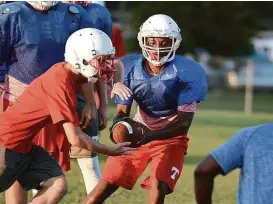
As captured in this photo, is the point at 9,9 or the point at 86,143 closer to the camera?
the point at 86,143

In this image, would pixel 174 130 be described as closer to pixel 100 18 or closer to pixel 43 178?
pixel 100 18

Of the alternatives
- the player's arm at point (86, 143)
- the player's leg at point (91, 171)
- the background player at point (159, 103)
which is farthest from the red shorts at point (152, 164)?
the player's arm at point (86, 143)

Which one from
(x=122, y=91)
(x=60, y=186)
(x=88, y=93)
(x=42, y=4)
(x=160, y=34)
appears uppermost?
(x=42, y=4)

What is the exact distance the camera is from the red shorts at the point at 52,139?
7.61m

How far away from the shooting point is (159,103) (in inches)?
308

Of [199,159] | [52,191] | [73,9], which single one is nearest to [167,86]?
[73,9]

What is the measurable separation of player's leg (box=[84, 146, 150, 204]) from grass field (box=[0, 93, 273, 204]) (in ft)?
5.31

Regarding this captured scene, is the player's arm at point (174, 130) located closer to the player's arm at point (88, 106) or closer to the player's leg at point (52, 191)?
the player's arm at point (88, 106)

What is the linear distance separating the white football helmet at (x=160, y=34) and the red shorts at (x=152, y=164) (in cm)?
65

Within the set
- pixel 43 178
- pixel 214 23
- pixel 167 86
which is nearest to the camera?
pixel 43 178

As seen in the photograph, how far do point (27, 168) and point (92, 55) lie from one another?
90cm

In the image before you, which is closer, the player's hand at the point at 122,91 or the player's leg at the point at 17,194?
the player's leg at the point at 17,194

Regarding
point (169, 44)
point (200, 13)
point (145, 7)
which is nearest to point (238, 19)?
point (200, 13)

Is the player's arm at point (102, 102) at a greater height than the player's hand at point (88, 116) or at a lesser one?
lesser
